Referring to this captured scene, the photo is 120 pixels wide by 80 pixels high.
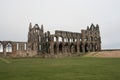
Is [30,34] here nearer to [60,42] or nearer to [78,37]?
[60,42]

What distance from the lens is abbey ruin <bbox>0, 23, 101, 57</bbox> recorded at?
63.6 m

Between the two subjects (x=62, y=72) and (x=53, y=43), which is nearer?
(x=62, y=72)

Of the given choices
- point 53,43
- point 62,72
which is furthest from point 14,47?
point 62,72

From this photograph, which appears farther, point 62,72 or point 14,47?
point 14,47

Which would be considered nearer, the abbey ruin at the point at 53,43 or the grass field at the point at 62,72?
the grass field at the point at 62,72

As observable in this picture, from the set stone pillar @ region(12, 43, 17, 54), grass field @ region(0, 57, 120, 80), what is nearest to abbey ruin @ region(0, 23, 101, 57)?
stone pillar @ region(12, 43, 17, 54)

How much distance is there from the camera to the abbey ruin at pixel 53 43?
63594 millimetres

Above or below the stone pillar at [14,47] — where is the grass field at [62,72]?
below

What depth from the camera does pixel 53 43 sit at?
66.9 metres

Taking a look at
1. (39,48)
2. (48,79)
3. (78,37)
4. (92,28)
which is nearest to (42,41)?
(39,48)

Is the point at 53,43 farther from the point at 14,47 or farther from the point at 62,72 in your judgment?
the point at 62,72

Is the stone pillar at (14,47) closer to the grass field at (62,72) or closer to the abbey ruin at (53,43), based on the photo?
the abbey ruin at (53,43)

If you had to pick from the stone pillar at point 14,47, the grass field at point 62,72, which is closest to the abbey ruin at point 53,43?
the stone pillar at point 14,47

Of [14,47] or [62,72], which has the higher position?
[14,47]
